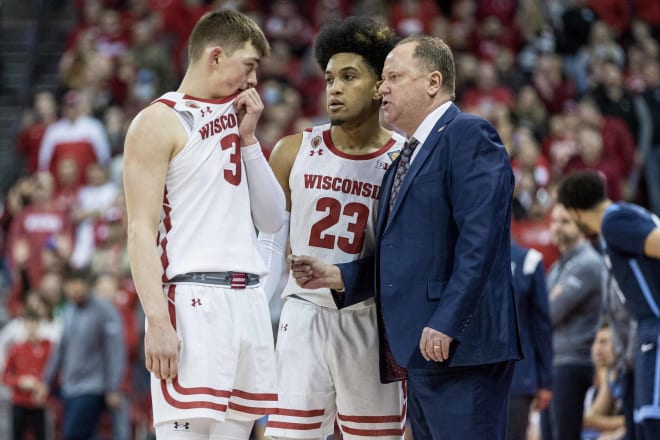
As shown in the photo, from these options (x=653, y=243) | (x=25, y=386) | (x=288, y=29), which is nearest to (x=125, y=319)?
(x=25, y=386)

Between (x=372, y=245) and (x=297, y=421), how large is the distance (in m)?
0.94

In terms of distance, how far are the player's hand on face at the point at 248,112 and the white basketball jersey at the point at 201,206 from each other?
0.10m

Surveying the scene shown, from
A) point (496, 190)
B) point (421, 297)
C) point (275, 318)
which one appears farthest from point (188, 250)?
point (275, 318)

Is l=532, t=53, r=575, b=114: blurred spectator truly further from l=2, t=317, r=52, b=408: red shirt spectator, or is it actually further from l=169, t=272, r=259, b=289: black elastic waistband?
l=169, t=272, r=259, b=289: black elastic waistband

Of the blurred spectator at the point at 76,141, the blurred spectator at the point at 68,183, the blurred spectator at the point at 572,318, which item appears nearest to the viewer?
the blurred spectator at the point at 572,318

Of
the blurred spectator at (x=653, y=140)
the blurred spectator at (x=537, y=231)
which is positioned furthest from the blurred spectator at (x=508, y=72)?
the blurred spectator at (x=537, y=231)

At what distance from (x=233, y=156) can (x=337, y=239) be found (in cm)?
88

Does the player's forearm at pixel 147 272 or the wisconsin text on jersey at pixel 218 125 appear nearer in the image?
the player's forearm at pixel 147 272

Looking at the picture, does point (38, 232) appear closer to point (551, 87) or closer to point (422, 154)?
point (551, 87)

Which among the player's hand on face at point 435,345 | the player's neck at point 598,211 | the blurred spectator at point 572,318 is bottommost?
the blurred spectator at point 572,318

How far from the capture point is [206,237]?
4672 mm

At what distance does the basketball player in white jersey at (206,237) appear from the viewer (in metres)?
4.52

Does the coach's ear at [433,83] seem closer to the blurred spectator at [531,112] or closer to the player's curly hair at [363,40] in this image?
the player's curly hair at [363,40]

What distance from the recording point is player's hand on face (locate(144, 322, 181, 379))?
444 cm
